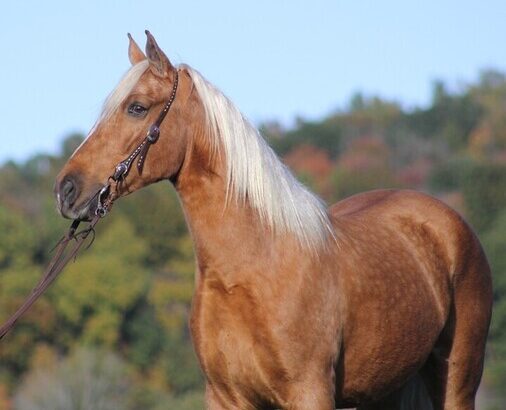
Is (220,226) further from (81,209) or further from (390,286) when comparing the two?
(390,286)

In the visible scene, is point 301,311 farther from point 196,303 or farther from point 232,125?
point 232,125

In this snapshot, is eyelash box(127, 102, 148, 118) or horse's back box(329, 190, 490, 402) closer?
eyelash box(127, 102, 148, 118)

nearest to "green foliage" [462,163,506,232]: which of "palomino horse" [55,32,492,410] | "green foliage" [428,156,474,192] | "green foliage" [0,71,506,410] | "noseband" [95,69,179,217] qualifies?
"green foliage" [0,71,506,410]

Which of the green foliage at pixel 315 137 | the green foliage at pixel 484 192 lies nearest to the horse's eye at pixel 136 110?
the green foliage at pixel 484 192

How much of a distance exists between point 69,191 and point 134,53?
39.1 inches

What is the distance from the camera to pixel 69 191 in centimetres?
637

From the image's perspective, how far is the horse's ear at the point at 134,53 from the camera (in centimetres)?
694

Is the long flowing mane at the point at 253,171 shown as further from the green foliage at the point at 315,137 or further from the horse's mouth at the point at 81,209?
the green foliage at the point at 315,137

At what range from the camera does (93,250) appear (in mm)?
73125

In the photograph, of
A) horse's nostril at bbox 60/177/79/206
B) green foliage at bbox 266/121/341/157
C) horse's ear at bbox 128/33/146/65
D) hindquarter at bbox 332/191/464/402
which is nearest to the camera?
horse's nostril at bbox 60/177/79/206

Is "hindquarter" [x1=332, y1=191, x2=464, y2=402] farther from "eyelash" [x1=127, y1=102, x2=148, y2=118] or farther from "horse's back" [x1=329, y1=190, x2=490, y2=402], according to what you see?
"eyelash" [x1=127, y1=102, x2=148, y2=118]

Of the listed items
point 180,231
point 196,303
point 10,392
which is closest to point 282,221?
point 196,303

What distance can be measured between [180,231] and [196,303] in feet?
235

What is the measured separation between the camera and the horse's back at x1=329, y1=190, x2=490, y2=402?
23.3 ft
